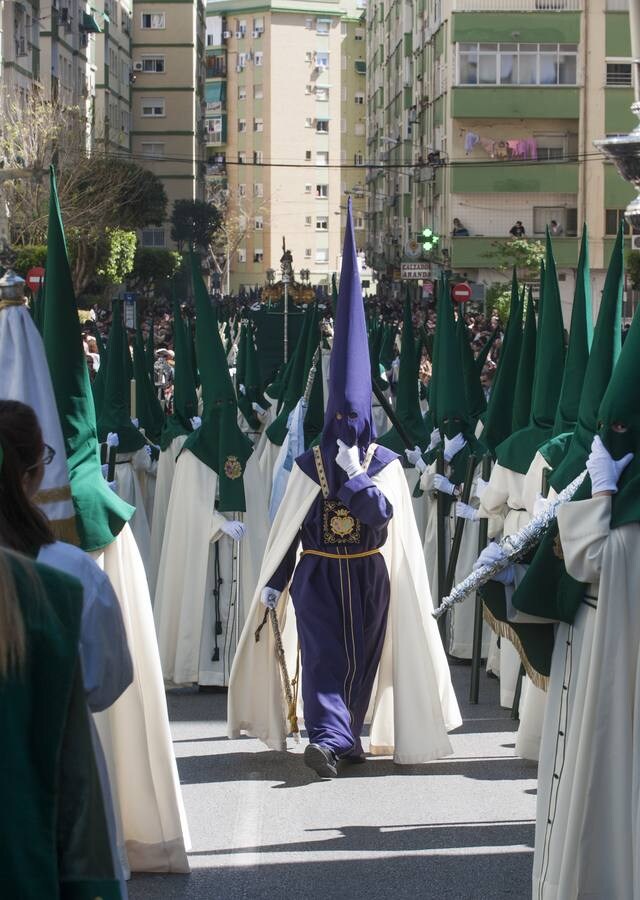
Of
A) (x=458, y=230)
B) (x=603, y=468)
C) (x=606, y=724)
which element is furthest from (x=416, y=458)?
(x=458, y=230)

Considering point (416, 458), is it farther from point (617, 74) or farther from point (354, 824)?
point (617, 74)

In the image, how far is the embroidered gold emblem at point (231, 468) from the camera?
1045 cm

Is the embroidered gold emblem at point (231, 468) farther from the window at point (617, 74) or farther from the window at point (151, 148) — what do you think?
the window at point (151, 148)

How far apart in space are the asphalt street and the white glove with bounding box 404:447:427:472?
3.20 m

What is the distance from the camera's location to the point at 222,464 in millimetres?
10461

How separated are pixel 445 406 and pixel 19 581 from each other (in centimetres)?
935

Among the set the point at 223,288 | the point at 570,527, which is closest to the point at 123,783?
the point at 570,527

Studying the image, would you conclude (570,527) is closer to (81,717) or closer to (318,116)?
(81,717)

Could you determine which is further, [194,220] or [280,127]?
[280,127]

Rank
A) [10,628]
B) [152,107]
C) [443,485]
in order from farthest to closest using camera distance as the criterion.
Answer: [152,107] → [443,485] → [10,628]

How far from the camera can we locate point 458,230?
175 feet

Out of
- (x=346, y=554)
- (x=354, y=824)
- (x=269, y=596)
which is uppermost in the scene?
(x=346, y=554)

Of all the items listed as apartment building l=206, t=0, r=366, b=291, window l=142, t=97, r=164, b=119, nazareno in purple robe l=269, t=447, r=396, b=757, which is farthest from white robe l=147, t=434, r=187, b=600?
apartment building l=206, t=0, r=366, b=291

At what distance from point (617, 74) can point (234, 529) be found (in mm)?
44799
